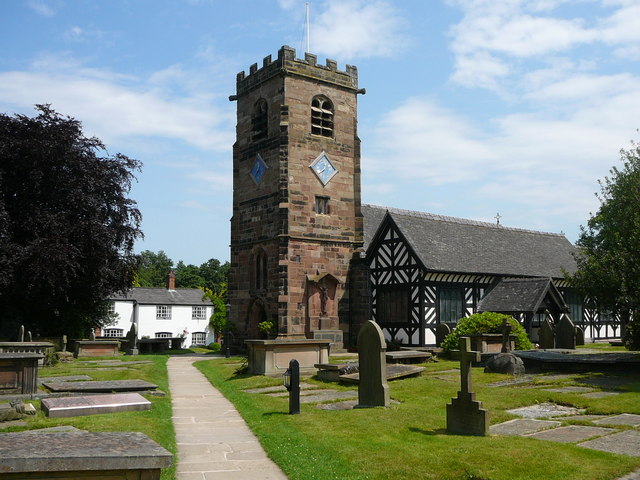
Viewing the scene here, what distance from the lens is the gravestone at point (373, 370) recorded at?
12.4m

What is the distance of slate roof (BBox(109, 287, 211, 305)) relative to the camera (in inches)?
2362

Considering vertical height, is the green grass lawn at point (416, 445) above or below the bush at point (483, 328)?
below

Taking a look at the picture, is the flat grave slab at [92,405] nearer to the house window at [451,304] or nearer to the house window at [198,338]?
the house window at [451,304]

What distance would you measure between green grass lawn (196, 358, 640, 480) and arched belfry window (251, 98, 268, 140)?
2132cm

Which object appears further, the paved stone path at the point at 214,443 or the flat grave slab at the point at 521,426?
the flat grave slab at the point at 521,426

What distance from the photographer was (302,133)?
31.7 m

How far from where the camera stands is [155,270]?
11012 cm

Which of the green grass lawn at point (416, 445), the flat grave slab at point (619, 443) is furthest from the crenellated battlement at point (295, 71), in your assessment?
the flat grave slab at point (619, 443)

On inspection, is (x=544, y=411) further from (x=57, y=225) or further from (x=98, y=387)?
(x=57, y=225)

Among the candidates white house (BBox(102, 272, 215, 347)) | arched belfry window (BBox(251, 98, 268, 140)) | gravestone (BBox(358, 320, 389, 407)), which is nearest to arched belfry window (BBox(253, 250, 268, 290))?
arched belfry window (BBox(251, 98, 268, 140))

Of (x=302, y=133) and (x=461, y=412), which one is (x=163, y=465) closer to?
(x=461, y=412)

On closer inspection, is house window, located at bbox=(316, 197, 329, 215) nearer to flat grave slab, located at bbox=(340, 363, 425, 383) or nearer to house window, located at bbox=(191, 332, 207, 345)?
flat grave slab, located at bbox=(340, 363, 425, 383)

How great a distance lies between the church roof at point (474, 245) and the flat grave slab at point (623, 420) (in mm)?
19188

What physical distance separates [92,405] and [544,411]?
874 centimetres
